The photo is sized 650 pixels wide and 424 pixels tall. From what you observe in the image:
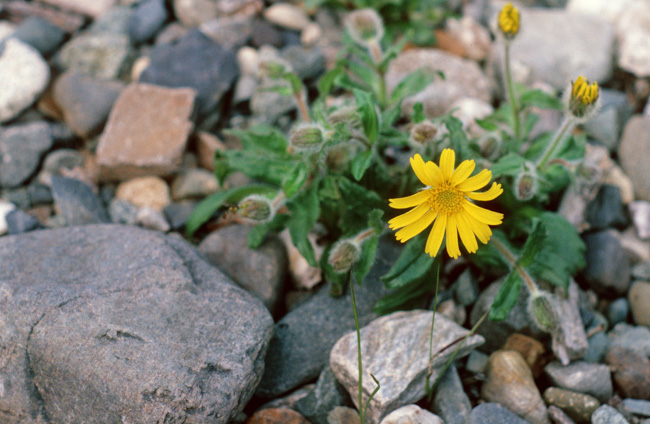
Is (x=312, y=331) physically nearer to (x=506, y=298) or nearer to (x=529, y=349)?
(x=506, y=298)

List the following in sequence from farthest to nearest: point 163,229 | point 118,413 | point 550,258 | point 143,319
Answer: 1. point 163,229
2. point 550,258
3. point 143,319
4. point 118,413

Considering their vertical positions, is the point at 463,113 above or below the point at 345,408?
above

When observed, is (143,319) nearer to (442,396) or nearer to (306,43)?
(442,396)

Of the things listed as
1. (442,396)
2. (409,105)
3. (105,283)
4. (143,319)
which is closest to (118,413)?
(143,319)

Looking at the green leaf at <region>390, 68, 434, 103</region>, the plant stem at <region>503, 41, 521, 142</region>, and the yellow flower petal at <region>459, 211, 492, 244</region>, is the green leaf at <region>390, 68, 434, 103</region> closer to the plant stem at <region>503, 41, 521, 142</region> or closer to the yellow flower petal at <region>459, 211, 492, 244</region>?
the plant stem at <region>503, 41, 521, 142</region>

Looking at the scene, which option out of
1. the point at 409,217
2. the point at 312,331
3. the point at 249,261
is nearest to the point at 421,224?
the point at 409,217
